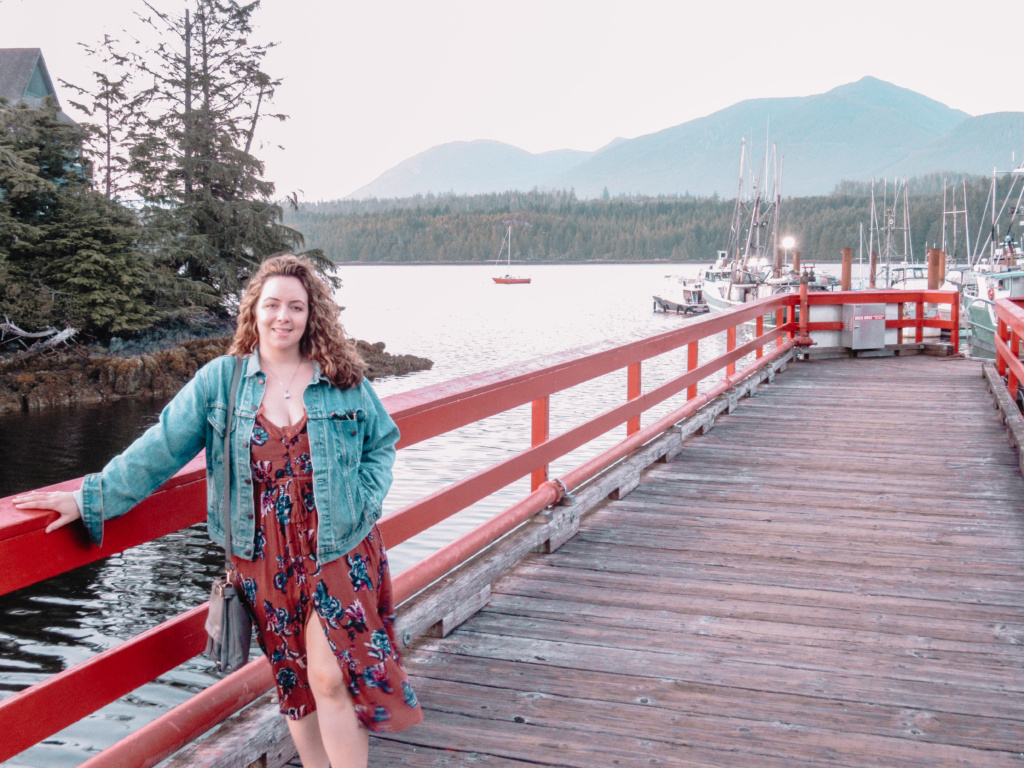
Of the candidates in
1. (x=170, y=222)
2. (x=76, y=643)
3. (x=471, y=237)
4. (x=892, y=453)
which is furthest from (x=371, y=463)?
(x=471, y=237)

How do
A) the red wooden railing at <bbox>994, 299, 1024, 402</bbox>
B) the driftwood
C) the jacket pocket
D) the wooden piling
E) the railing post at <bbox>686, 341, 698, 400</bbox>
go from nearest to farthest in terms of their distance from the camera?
the jacket pocket, the red wooden railing at <bbox>994, 299, 1024, 402</bbox>, the railing post at <bbox>686, 341, 698, 400</bbox>, the wooden piling, the driftwood

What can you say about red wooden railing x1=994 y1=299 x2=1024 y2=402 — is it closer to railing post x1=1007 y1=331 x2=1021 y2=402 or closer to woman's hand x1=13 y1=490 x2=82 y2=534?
railing post x1=1007 y1=331 x2=1021 y2=402

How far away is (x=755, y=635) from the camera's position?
362cm

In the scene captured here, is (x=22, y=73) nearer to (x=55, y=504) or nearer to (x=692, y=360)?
(x=692, y=360)

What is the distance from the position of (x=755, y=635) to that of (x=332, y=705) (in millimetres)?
1950

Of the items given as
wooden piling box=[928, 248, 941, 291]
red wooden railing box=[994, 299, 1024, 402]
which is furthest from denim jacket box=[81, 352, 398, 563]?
wooden piling box=[928, 248, 941, 291]

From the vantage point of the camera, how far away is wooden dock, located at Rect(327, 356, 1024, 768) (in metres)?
2.78

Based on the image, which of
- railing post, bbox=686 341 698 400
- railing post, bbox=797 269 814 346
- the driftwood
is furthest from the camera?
the driftwood

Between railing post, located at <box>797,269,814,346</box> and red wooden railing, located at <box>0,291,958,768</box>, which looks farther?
railing post, located at <box>797,269,814,346</box>

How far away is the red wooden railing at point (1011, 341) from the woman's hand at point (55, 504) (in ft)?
20.0

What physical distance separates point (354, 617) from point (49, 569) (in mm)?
666

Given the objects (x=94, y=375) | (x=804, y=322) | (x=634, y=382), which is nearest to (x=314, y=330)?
(x=634, y=382)

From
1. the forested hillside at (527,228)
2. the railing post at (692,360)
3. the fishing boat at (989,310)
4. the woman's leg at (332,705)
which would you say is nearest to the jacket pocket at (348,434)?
the woman's leg at (332,705)

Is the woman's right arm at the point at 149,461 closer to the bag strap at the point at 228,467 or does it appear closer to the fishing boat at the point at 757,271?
the bag strap at the point at 228,467
